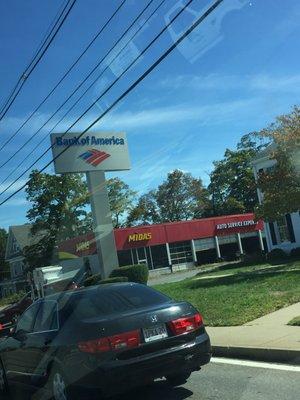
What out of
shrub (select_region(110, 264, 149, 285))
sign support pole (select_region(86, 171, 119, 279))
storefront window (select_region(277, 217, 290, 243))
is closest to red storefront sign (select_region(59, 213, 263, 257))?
storefront window (select_region(277, 217, 290, 243))

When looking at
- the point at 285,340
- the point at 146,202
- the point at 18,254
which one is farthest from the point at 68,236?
the point at 285,340

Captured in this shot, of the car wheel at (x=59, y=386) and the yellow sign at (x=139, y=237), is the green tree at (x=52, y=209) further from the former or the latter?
the car wheel at (x=59, y=386)

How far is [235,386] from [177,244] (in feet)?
142

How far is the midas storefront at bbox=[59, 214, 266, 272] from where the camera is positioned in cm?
4803

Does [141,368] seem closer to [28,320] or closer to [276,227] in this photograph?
[28,320]

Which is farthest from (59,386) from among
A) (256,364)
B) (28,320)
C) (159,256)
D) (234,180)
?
(234,180)

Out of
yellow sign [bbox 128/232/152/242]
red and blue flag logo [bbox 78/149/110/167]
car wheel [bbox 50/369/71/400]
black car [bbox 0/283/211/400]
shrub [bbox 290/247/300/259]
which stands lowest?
car wheel [bbox 50/369/71/400]

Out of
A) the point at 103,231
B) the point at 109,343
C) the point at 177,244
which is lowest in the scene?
the point at 109,343

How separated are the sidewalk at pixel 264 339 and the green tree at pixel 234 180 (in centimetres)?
6055

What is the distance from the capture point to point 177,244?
1988 inches

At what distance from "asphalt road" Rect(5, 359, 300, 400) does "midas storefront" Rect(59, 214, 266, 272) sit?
3908cm

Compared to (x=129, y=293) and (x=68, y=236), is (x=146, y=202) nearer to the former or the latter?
(x=68, y=236)

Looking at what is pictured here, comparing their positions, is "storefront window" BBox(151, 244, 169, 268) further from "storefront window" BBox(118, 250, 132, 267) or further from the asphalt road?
the asphalt road

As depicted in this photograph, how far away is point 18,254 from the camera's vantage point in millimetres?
64750
